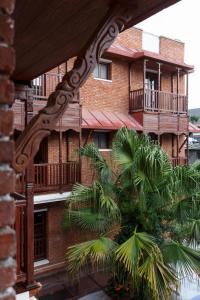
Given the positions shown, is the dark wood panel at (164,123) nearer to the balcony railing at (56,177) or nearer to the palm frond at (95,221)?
the balcony railing at (56,177)

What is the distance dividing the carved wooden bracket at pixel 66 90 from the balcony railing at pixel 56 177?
7631 mm

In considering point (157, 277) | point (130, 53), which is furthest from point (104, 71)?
point (157, 277)

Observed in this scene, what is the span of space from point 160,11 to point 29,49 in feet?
4.50

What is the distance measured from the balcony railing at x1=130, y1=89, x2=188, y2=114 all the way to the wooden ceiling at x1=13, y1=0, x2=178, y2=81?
9570 millimetres

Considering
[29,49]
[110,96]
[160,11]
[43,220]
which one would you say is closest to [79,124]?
[110,96]

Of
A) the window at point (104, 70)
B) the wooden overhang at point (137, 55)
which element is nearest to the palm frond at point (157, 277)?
the wooden overhang at point (137, 55)

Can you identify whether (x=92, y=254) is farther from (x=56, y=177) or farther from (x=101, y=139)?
(x=101, y=139)

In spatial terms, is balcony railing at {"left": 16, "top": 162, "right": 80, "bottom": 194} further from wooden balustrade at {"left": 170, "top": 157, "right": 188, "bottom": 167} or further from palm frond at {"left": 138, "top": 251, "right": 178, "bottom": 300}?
wooden balustrade at {"left": 170, "top": 157, "right": 188, "bottom": 167}

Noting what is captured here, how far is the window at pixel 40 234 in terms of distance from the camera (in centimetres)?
1040

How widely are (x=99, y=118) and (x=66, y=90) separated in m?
9.55

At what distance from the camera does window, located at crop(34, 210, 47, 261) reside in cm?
1040

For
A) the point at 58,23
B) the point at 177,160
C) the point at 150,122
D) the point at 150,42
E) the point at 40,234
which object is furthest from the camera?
the point at 150,42

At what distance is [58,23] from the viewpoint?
2.37 meters

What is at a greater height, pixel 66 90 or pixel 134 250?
pixel 66 90
